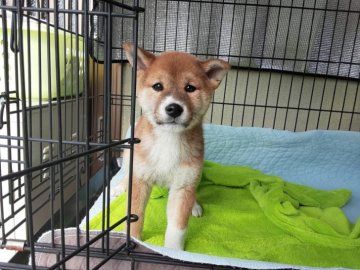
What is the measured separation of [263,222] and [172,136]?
575 millimetres

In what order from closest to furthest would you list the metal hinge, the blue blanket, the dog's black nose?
the metal hinge
the dog's black nose
the blue blanket

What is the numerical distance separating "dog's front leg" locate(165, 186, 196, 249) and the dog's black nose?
0.94 ft

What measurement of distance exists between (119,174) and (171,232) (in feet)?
2.78

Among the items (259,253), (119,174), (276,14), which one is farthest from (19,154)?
(276,14)

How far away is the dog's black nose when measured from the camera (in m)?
1.01

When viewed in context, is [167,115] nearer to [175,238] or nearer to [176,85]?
[176,85]

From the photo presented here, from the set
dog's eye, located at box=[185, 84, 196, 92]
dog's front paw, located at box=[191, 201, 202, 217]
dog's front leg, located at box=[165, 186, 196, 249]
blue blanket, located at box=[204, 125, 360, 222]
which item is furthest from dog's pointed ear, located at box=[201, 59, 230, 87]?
blue blanket, located at box=[204, 125, 360, 222]

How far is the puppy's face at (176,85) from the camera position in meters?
1.07

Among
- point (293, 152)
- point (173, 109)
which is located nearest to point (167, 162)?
point (173, 109)

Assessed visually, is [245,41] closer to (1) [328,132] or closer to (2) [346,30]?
(2) [346,30]

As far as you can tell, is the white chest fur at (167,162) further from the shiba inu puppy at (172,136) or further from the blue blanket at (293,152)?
the blue blanket at (293,152)

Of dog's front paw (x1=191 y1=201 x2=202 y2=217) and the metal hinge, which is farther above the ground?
the metal hinge

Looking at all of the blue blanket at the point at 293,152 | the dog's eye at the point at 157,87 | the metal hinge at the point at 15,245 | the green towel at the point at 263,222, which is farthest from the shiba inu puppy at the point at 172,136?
the blue blanket at the point at 293,152

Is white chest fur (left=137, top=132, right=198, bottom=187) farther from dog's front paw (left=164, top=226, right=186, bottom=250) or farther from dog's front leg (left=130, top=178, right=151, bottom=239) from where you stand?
dog's front paw (left=164, top=226, right=186, bottom=250)
